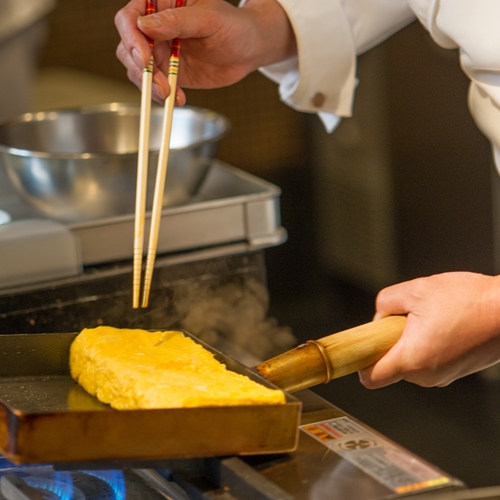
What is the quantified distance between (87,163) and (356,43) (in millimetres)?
523

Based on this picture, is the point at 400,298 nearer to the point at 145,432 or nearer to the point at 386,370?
the point at 386,370

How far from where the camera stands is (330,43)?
1501 mm

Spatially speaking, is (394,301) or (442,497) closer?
(442,497)

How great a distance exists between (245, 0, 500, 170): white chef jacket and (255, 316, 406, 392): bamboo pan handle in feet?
1.52

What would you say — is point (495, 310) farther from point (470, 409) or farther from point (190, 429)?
point (470, 409)

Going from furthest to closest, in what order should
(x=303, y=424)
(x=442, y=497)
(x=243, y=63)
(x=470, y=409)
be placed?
(x=470, y=409)
(x=243, y=63)
(x=303, y=424)
(x=442, y=497)

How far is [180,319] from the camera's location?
1321mm

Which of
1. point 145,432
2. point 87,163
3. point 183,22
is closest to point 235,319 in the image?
point 87,163

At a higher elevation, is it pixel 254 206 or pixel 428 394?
pixel 254 206

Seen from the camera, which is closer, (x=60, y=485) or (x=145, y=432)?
(x=145, y=432)

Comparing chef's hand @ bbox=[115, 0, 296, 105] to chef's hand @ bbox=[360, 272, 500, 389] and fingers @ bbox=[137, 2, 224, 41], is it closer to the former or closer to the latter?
fingers @ bbox=[137, 2, 224, 41]

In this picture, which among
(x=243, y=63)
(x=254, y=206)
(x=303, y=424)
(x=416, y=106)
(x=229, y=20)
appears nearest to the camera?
(x=303, y=424)

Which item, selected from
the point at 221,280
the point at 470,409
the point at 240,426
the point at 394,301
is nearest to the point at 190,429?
the point at 240,426

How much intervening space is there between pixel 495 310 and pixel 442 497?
1.00 ft
